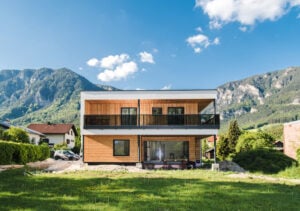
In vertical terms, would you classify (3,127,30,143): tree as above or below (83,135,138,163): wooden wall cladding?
above

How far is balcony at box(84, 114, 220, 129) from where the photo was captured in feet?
67.5

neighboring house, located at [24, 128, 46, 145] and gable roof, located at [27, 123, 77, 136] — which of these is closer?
neighboring house, located at [24, 128, 46, 145]

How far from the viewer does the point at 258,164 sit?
2159cm

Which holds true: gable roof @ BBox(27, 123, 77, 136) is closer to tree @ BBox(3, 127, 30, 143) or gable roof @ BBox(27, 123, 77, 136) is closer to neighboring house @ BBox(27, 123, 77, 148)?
neighboring house @ BBox(27, 123, 77, 148)

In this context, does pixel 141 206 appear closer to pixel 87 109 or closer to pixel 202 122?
pixel 202 122

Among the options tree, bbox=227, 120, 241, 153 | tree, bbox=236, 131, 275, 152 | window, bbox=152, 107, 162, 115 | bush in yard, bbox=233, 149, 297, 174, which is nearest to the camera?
bush in yard, bbox=233, 149, 297, 174

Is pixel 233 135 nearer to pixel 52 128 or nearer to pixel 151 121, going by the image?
pixel 151 121

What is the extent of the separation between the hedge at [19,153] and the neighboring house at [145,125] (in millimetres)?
5833

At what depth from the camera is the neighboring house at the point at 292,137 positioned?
24719 mm

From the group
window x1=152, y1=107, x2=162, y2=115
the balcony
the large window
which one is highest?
window x1=152, y1=107, x2=162, y2=115

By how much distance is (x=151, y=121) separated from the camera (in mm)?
21516

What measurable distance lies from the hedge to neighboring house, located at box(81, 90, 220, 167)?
5833 mm

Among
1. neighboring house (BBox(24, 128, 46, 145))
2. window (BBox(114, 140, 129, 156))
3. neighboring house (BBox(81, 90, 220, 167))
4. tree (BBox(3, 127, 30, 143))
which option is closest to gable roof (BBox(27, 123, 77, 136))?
neighboring house (BBox(24, 128, 46, 145))

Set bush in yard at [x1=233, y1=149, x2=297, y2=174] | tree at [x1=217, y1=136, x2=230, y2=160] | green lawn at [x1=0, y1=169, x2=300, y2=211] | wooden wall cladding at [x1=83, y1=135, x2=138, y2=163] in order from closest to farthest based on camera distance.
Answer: green lawn at [x1=0, y1=169, x2=300, y2=211] < bush in yard at [x1=233, y1=149, x2=297, y2=174] < wooden wall cladding at [x1=83, y1=135, x2=138, y2=163] < tree at [x1=217, y1=136, x2=230, y2=160]
